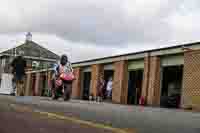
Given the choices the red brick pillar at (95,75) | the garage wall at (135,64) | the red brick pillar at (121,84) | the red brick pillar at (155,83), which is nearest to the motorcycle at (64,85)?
the red brick pillar at (155,83)

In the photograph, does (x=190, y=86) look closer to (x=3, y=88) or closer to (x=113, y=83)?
(x=113, y=83)

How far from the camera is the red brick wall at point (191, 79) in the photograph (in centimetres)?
2369

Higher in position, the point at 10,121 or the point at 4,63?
the point at 4,63

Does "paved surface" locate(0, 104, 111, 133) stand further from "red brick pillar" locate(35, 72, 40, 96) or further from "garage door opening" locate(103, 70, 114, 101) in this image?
"red brick pillar" locate(35, 72, 40, 96)

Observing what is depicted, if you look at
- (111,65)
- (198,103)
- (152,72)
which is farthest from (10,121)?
(111,65)

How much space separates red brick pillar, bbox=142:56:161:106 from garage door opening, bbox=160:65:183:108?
0.37 metres

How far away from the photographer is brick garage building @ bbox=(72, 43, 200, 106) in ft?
79.1

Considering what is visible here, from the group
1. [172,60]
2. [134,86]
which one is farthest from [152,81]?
[134,86]

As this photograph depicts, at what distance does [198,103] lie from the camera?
23484 millimetres

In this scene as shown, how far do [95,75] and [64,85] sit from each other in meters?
21.1

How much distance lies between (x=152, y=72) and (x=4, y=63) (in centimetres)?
4346

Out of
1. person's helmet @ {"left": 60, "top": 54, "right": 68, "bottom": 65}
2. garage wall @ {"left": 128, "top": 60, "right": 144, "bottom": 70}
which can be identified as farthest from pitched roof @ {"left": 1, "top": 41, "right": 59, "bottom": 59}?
person's helmet @ {"left": 60, "top": 54, "right": 68, "bottom": 65}

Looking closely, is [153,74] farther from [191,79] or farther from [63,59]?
[63,59]

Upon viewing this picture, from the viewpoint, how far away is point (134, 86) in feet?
105
